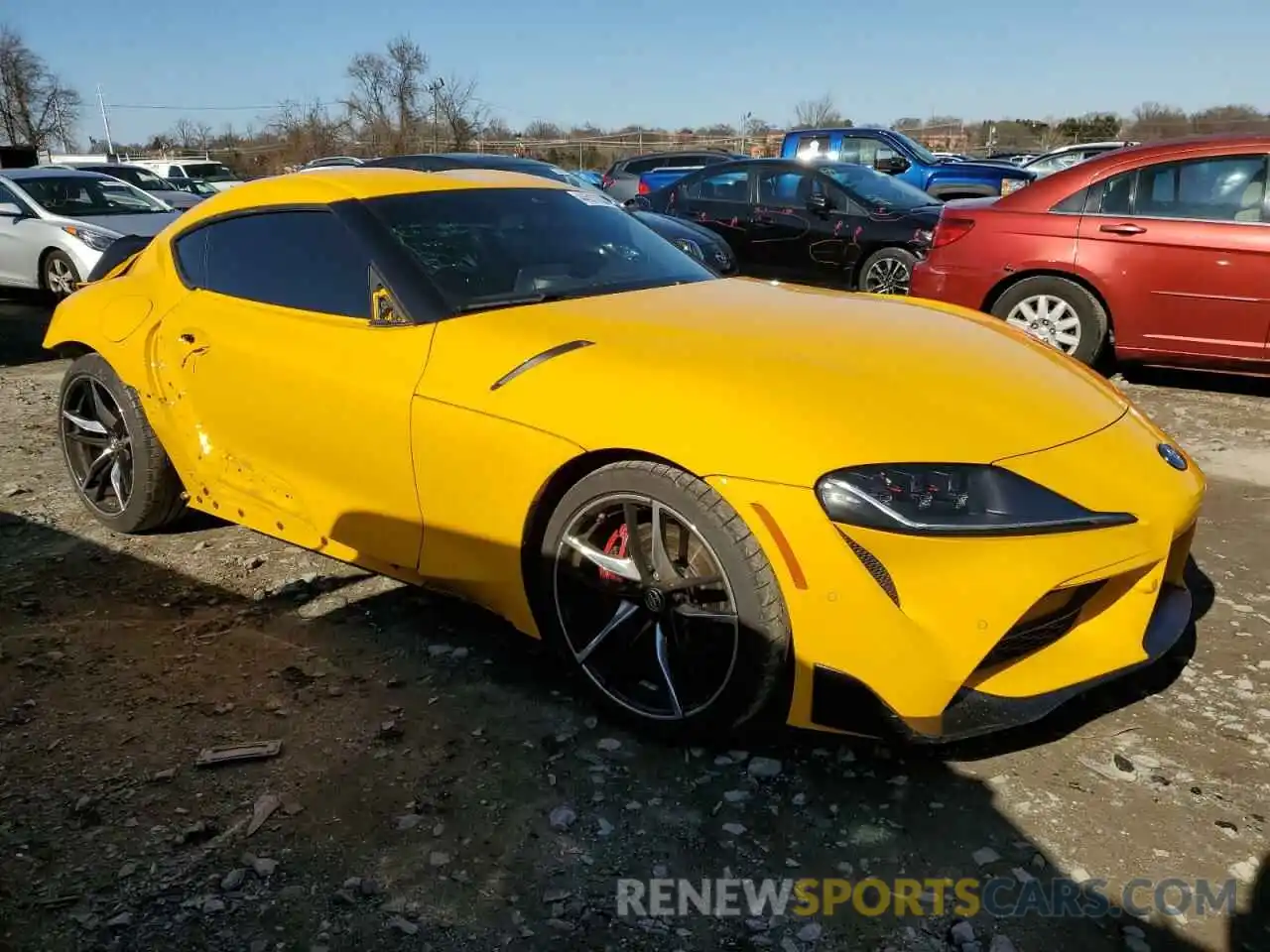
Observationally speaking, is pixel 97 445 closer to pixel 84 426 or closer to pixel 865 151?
pixel 84 426

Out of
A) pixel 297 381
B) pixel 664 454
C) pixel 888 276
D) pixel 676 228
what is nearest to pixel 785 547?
pixel 664 454

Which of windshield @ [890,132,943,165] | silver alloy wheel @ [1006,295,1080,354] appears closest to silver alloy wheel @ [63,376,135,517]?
silver alloy wheel @ [1006,295,1080,354]

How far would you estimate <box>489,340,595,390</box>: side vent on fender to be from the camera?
2666 millimetres

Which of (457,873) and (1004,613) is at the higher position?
(1004,613)

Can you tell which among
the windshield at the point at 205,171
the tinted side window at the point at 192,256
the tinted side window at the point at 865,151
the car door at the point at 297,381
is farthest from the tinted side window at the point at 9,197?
the windshield at the point at 205,171

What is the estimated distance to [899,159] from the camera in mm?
14172

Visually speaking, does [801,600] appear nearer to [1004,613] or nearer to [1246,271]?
[1004,613]

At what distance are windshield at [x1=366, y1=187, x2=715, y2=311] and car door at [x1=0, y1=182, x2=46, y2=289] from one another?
8.48 meters

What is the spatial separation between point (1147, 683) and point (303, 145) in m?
46.8

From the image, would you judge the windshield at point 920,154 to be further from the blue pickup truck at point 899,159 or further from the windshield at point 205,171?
the windshield at point 205,171

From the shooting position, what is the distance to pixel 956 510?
7.20 feet

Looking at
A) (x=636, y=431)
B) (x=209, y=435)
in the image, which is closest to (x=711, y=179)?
(x=209, y=435)

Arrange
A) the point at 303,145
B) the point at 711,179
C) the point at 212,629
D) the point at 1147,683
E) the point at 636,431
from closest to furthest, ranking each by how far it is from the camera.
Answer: the point at 636,431
the point at 1147,683
the point at 212,629
the point at 711,179
the point at 303,145

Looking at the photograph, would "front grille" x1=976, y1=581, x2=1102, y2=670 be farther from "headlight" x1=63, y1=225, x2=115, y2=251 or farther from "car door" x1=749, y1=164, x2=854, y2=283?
"headlight" x1=63, y1=225, x2=115, y2=251
